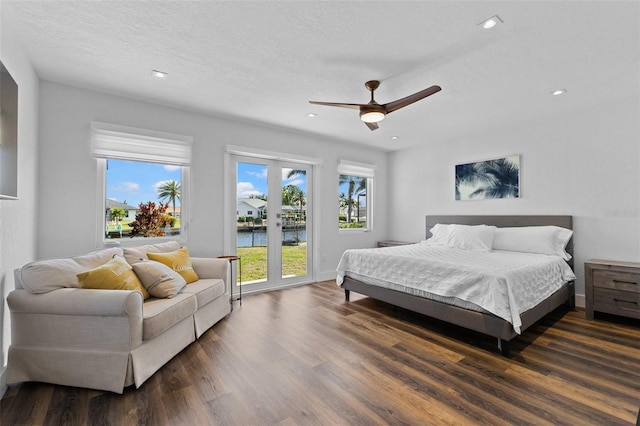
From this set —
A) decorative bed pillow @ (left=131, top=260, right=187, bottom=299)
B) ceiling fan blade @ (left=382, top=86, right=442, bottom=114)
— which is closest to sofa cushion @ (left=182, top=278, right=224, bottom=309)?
decorative bed pillow @ (left=131, top=260, right=187, bottom=299)

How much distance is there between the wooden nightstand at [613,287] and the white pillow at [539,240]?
0.36 m

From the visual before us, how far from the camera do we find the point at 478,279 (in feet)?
8.52

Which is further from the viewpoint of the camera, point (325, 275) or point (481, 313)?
point (325, 275)

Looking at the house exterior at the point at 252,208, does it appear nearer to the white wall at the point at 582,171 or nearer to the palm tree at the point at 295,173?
the palm tree at the point at 295,173

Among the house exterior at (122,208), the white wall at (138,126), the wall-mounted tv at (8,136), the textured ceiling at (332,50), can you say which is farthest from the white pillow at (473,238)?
the wall-mounted tv at (8,136)

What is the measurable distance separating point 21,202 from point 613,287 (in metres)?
5.64

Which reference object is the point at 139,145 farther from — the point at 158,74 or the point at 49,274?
the point at 49,274

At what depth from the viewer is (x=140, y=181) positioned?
3529mm

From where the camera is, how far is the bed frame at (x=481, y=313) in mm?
2451

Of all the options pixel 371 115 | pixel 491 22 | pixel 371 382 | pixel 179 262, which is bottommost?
pixel 371 382

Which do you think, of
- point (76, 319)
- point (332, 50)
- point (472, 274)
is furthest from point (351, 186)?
point (76, 319)

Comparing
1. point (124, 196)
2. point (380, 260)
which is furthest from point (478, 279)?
point (124, 196)

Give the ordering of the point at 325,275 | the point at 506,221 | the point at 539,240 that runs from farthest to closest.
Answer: the point at 325,275
the point at 506,221
the point at 539,240

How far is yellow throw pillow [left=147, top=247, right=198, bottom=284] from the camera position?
292 centimetres
